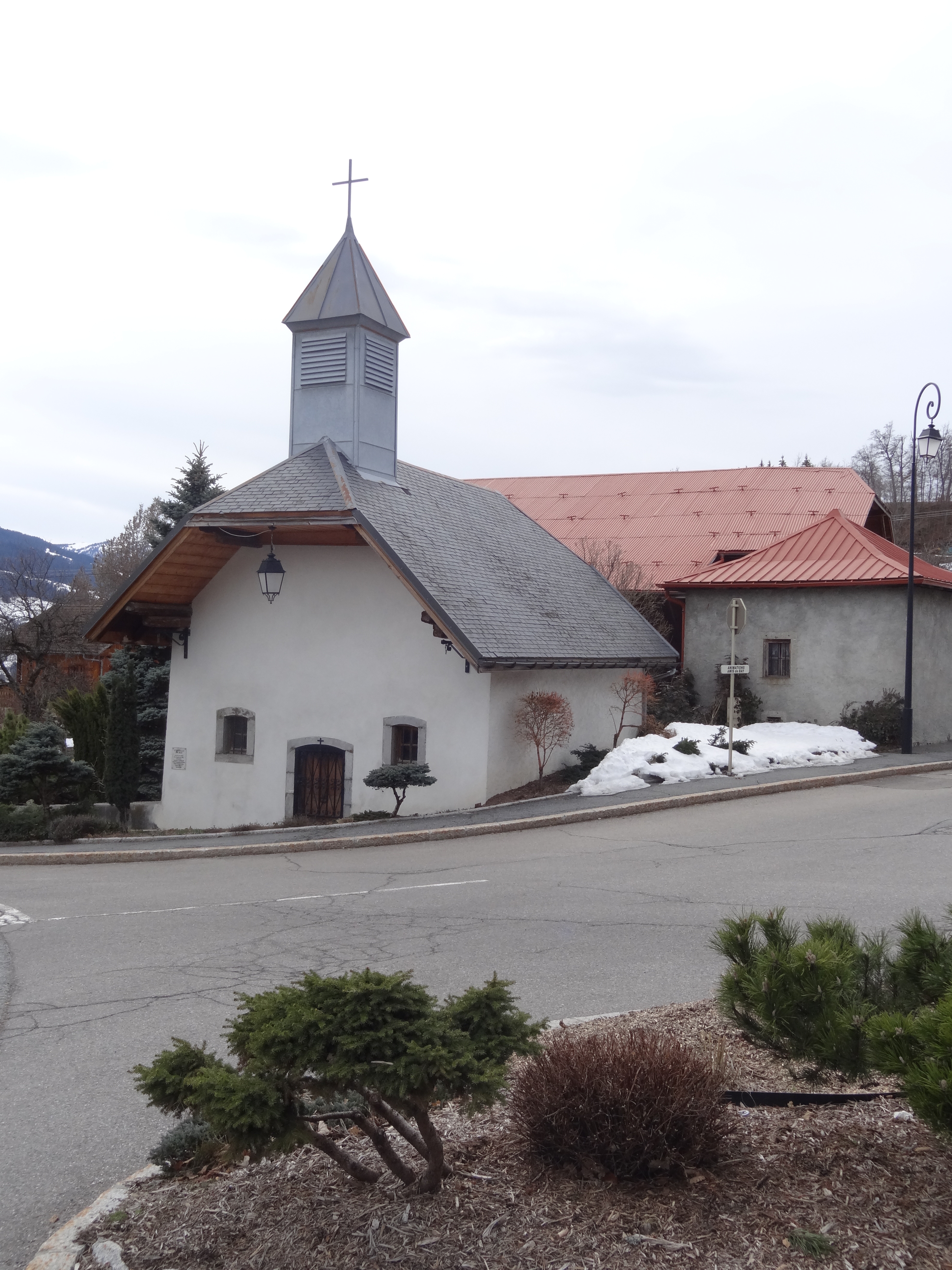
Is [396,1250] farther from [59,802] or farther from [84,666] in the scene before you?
[84,666]

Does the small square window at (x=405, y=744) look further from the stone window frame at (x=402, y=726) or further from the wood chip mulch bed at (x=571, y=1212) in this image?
the wood chip mulch bed at (x=571, y=1212)

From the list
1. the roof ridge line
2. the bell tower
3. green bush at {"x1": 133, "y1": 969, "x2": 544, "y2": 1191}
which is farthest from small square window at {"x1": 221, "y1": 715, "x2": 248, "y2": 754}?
green bush at {"x1": 133, "y1": 969, "x2": 544, "y2": 1191}

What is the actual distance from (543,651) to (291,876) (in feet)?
25.4

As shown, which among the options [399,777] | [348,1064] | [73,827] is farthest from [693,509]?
[348,1064]

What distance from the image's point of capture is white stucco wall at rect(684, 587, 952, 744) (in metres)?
26.0

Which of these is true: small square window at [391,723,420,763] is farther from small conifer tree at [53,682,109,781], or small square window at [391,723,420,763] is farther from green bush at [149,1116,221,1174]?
green bush at [149,1116,221,1174]

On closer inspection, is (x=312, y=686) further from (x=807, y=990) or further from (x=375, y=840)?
(x=807, y=990)

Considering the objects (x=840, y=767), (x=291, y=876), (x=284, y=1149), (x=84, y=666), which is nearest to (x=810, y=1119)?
(x=284, y=1149)

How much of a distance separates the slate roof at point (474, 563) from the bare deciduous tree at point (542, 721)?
0.68 m

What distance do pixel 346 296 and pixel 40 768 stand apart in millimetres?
11331

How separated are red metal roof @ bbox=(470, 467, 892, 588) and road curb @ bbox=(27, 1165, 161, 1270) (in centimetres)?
2798

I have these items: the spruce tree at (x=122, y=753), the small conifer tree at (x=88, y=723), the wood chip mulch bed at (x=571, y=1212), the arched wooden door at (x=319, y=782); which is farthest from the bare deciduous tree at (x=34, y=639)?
the wood chip mulch bed at (x=571, y=1212)

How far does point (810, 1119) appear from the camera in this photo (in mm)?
4566

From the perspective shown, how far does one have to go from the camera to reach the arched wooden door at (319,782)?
21.0 metres
